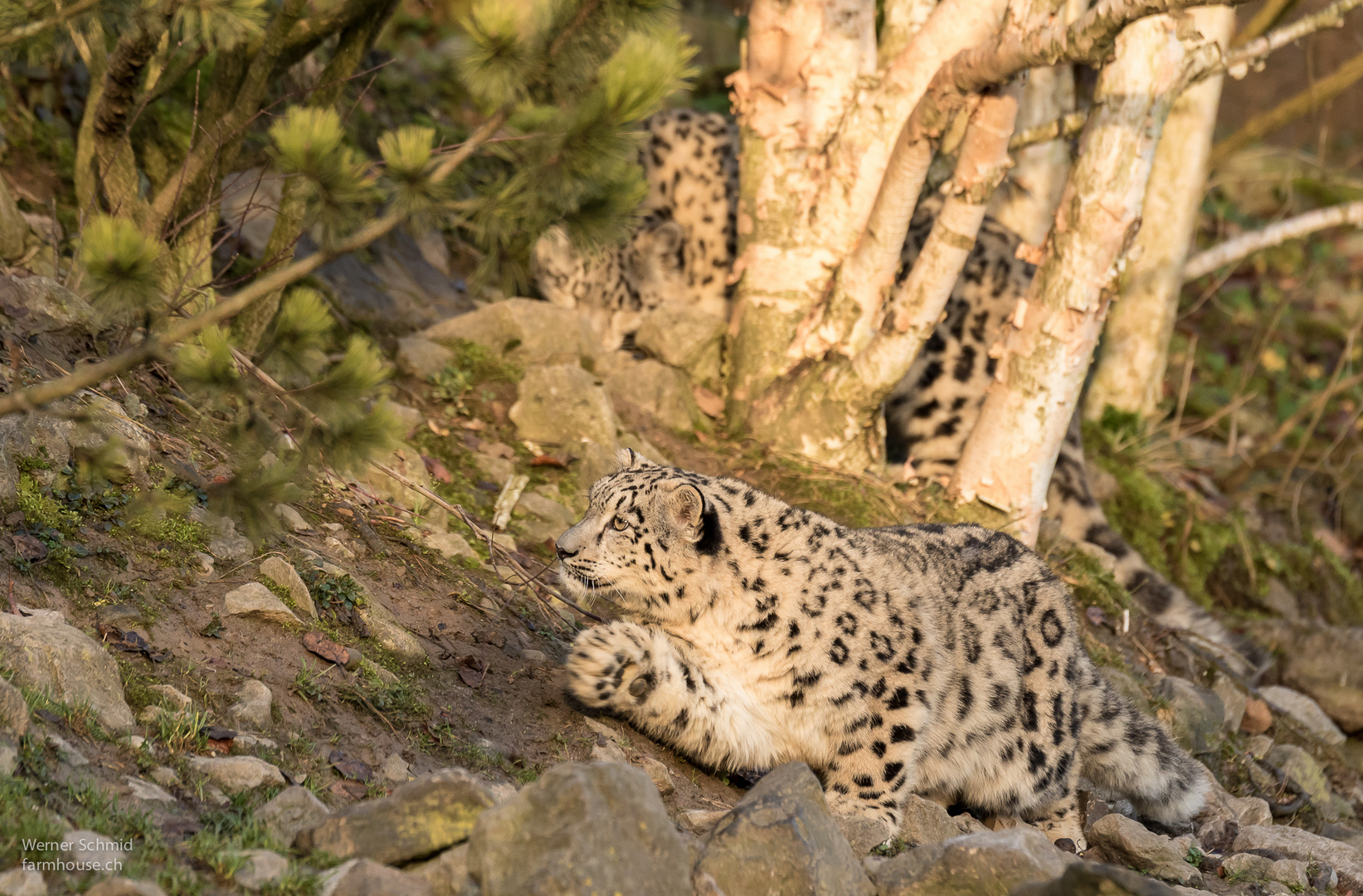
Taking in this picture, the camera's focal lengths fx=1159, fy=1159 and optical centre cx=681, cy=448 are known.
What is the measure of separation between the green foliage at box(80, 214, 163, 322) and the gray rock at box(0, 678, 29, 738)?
4.00 feet

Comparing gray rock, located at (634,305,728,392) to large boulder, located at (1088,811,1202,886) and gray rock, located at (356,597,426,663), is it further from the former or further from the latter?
large boulder, located at (1088,811,1202,886)

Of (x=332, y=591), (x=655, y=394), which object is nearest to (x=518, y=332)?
(x=655, y=394)

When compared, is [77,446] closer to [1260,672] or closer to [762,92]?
[762,92]

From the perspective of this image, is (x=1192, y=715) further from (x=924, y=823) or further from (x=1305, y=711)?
(x=924, y=823)

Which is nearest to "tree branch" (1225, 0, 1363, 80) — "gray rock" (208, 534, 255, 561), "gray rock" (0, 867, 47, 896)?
"gray rock" (208, 534, 255, 561)

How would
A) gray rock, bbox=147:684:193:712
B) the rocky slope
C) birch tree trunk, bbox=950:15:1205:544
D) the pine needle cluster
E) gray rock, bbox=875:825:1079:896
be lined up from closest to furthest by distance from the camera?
the rocky slope → gray rock, bbox=875:825:1079:896 → gray rock, bbox=147:684:193:712 → the pine needle cluster → birch tree trunk, bbox=950:15:1205:544

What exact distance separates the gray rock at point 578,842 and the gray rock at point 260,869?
52cm

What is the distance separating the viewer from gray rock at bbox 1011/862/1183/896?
124 inches

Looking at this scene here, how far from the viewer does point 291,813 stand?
352cm

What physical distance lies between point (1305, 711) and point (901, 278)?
4228mm

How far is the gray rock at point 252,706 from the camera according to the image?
3979mm

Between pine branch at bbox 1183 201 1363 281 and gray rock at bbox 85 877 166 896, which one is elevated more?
pine branch at bbox 1183 201 1363 281

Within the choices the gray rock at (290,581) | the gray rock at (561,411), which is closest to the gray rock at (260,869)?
the gray rock at (290,581)

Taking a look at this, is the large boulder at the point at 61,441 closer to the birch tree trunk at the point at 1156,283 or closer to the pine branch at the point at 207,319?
the pine branch at the point at 207,319
